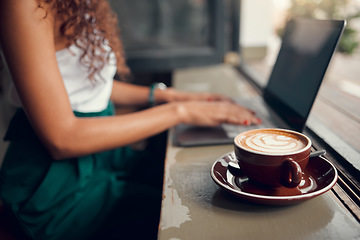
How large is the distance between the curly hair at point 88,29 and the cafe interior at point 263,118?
0.26 m

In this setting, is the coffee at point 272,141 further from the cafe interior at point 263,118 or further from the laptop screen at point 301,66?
the laptop screen at point 301,66

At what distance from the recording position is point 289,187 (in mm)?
490

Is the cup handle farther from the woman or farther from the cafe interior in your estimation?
the woman

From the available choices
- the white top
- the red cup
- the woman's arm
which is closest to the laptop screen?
the red cup

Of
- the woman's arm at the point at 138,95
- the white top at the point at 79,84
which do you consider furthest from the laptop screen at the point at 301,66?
the white top at the point at 79,84

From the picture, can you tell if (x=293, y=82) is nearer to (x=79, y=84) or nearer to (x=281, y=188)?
(x=281, y=188)

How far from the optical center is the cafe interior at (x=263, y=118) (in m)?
A: 0.50

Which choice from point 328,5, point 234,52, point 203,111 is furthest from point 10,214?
point 234,52

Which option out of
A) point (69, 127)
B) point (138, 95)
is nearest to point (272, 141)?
point (69, 127)

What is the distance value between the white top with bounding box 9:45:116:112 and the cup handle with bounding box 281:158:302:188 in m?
0.59

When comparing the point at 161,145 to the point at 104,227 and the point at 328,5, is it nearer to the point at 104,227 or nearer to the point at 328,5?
the point at 104,227

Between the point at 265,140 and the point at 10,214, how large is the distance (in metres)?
0.67

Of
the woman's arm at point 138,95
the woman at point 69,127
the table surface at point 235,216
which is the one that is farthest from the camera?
the woman's arm at point 138,95

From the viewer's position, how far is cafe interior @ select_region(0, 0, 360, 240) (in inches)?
19.5
